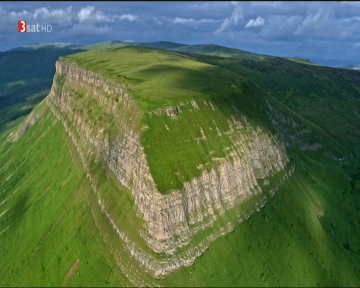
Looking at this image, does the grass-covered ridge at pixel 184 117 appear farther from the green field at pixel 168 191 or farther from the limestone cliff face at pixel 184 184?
the limestone cliff face at pixel 184 184

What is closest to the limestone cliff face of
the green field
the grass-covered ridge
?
the grass-covered ridge

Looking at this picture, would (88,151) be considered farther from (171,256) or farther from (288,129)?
(288,129)

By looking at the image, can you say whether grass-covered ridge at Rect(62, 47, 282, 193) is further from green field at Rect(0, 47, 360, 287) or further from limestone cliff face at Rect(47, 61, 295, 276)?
limestone cliff face at Rect(47, 61, 295, 276)

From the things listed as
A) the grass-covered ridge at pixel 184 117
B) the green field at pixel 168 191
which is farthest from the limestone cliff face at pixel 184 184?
the green field at pixel 168 191

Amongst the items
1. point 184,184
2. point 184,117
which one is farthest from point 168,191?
point 184,117

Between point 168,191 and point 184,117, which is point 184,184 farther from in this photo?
point 184,117
